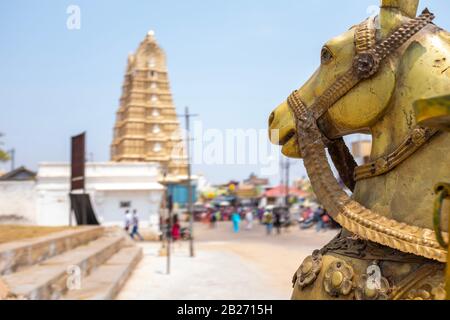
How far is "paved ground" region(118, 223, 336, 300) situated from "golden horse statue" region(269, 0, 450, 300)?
22.4ft

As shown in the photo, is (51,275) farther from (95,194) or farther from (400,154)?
(95,194)

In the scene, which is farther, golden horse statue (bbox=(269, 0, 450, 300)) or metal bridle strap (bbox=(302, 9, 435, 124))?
metal bridle strap (bbox=(302, 9, 435, 124))

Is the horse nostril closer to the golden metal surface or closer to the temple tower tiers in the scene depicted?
the golden metal surface

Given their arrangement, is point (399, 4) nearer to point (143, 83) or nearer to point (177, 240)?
point (177, 240)

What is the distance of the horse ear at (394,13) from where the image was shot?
1737 mm

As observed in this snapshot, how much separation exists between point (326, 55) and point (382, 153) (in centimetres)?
42

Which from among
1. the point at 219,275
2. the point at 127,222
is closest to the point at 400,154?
the point at 219,275

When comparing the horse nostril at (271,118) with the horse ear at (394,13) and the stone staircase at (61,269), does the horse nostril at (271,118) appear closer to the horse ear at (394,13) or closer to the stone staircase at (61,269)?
the horse ear at (394,13)

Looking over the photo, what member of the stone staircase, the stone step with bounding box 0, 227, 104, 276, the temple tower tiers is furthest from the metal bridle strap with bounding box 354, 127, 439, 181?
the temple tower tiers

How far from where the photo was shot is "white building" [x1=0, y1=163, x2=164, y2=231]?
74.0 feet

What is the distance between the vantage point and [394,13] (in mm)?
1754
